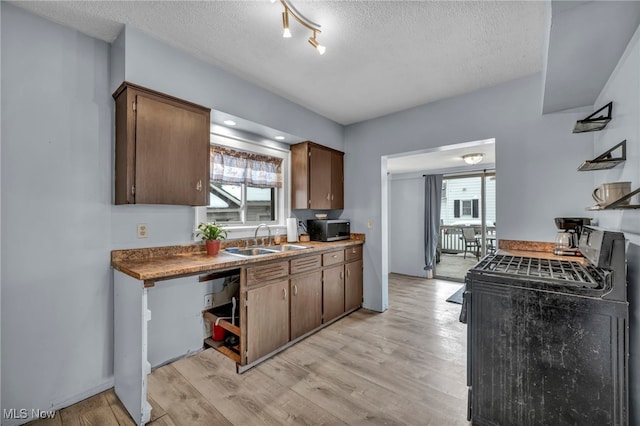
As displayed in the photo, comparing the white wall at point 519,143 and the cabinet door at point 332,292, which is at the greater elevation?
the white wall at point 519,143

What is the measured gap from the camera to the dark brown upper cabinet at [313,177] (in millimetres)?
3389

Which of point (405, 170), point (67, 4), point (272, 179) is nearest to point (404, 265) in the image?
point (405, 170)

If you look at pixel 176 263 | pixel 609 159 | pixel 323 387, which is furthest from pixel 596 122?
pixel 176 263

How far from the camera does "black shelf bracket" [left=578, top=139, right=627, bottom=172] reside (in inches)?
60.2

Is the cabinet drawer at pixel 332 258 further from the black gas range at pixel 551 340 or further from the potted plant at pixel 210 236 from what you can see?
the black gas range at pixel 551 340

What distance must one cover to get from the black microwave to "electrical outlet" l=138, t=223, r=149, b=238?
1.91m

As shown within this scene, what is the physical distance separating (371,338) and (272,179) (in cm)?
214

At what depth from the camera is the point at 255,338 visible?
2297 mm

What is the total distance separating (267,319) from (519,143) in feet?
9.51

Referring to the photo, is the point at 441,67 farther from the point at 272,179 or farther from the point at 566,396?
the point at 566,396

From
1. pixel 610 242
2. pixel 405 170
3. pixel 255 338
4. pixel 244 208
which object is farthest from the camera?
pixel 405 170

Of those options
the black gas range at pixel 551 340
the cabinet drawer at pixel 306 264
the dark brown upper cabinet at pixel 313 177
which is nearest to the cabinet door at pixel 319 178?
the dark brown upper cabinet at pixel 313 177

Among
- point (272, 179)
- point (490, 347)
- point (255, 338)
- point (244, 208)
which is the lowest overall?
point (255, 338)

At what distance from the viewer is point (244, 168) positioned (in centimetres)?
304
